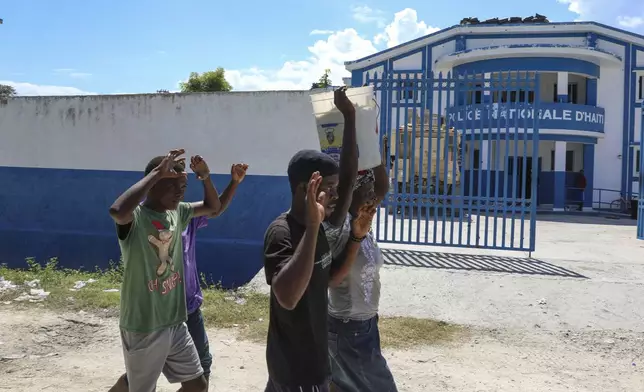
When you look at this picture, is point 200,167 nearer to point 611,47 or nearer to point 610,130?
point 610,130

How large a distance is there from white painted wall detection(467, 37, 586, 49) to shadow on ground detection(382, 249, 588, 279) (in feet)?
46.4

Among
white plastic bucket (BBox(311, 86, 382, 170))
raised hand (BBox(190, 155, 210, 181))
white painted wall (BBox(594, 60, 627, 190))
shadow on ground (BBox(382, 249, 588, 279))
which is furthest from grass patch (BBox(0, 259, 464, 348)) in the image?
white painted wall (BBox(594, 60, 627, 190))

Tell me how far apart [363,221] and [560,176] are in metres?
18.5

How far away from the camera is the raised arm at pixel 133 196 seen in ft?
7.05

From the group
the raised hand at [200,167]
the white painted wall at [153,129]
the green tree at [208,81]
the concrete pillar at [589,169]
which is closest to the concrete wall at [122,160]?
the white painted wall at [153,129]

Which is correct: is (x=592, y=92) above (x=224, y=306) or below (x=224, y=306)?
above

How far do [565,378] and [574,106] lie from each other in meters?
16.4

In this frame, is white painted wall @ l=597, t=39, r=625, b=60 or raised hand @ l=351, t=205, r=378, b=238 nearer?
raised hand @ l=351, t=205, r=378, b=238

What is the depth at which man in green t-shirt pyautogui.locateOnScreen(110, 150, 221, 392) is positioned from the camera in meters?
2.29

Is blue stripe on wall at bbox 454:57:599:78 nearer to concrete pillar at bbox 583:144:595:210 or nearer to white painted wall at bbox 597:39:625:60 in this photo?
white painted wall at bbox 597:39:625:60

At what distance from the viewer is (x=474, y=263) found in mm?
6520

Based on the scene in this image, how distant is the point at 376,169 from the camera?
276 centimetres

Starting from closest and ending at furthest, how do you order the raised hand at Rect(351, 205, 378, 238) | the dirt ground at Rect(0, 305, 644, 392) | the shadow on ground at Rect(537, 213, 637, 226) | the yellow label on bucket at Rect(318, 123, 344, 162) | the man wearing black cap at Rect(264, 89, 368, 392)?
the man wearing black cap at Rect(264, 89, 368, 392) → the raised hand at Rect(351, 205, 378, 238) → the yellow label on bucket at Rect(318, 123, 344, 162) → the dirt ground at Rect(0, 305, 644, 392) → the shadow on ground at Rect(537, 213, 637, 226)

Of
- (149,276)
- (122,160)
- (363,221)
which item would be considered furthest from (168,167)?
(122,160)
